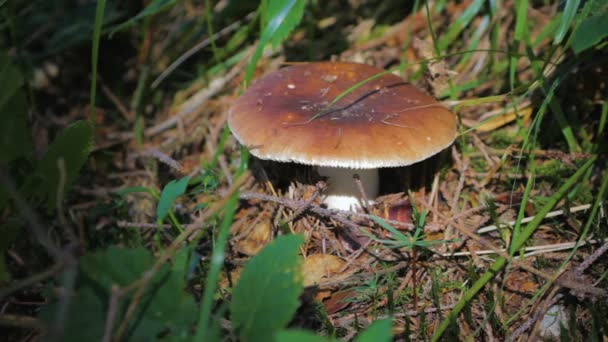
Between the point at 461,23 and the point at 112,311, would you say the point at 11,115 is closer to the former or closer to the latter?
the point at 112,311

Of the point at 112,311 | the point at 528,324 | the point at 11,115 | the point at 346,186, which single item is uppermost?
the point at 11,115

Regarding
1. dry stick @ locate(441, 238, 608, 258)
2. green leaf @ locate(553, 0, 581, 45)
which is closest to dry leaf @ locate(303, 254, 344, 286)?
dry stick @ locate(441, 238, 608, 258)

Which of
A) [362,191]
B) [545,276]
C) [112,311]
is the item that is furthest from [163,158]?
[545,276]

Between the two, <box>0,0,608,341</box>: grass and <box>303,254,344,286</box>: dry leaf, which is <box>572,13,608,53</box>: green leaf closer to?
<box>0,0,608,341</box>: grass

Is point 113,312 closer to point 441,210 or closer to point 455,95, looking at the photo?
point 441,210

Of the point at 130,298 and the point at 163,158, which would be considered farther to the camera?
the point at 163,158

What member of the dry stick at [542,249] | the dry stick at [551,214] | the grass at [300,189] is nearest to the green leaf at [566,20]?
the grass at [300,189]

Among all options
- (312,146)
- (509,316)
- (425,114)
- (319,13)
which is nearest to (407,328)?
(509,316)
